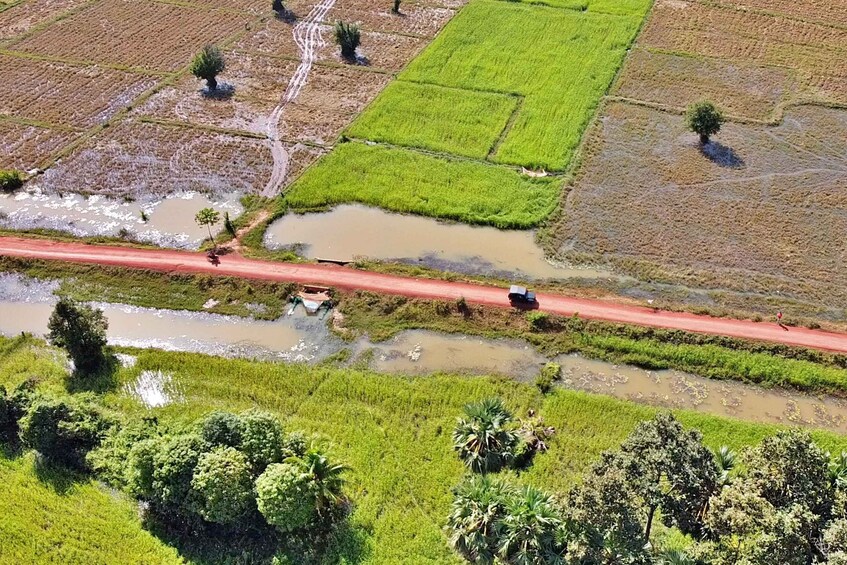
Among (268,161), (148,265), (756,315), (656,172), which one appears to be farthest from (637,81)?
(148,265)

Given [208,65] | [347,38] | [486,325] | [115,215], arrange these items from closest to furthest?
[486,325]
[115,215]
[208,65]
[347,38]

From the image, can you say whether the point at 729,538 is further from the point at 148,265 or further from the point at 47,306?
the point at 47,306

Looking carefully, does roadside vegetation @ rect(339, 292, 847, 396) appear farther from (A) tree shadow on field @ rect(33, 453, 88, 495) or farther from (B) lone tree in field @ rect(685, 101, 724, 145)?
(B) lone tree in field @ rect(685, 101, 724, 145)

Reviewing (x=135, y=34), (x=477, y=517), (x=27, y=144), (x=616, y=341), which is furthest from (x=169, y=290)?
(x=135, y=34)

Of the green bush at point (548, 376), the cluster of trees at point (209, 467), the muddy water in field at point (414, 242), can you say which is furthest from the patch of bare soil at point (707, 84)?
the cluster of trees at point (209, 467)

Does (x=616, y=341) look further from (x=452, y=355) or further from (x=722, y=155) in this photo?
(x=722, y=155)

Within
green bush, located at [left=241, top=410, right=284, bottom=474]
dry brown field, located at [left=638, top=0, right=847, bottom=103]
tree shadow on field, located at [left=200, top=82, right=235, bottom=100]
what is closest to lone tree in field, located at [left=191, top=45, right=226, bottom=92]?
tree shadow on field, located at [left=200, top=82, right=235, bottom=100]
